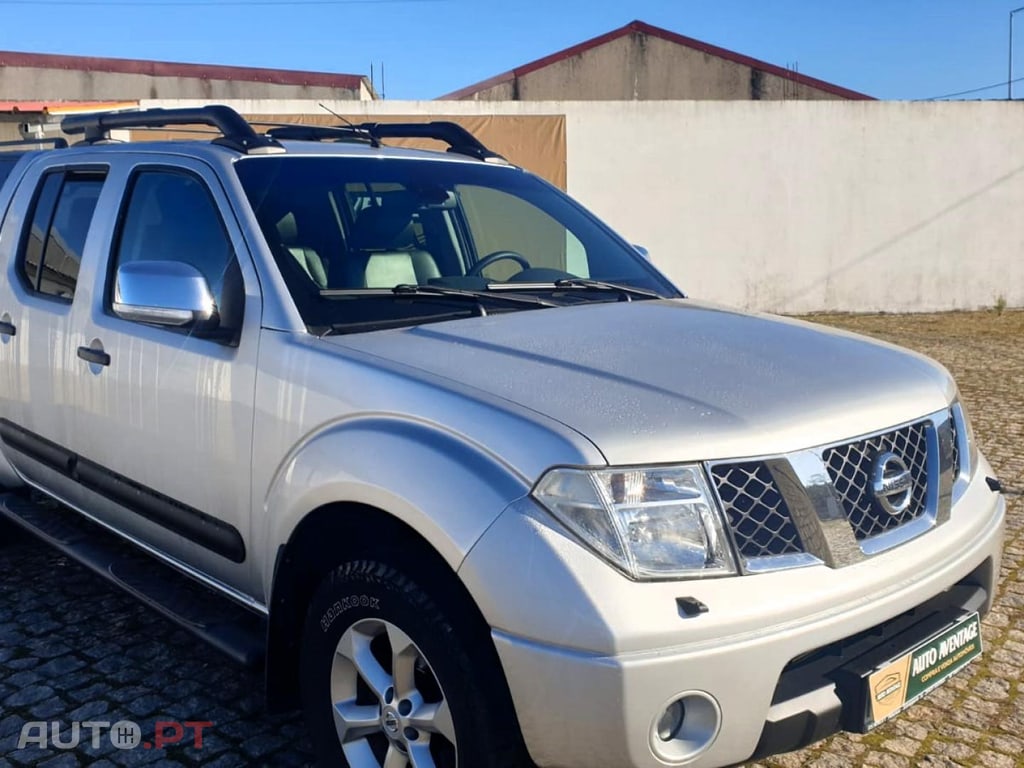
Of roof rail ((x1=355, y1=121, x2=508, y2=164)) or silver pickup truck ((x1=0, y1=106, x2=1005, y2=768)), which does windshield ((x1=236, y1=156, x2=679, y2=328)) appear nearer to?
silver pickup truck ((x1=0, y1=106, x2=1005, y2=768))

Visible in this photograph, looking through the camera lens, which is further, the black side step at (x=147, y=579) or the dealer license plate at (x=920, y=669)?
A: the black side step at (x=147, y=579)

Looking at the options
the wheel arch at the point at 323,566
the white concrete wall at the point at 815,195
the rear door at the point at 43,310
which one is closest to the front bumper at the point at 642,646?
the wheel arch at the point at 323,566

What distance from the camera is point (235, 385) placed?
2697mm

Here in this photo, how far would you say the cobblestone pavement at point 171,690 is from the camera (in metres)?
2.86

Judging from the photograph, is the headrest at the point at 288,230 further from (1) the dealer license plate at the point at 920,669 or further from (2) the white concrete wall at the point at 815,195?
(2) the white concrete wall at the point at 815,195

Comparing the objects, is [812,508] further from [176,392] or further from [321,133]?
[321,133]

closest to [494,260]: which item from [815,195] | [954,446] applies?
[954,446]

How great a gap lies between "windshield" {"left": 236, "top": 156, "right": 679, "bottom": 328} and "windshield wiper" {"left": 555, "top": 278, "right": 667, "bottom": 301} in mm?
24

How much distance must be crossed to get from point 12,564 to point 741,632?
153 inches

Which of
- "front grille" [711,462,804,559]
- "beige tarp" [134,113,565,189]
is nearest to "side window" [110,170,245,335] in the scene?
"front grille" [711,462,804,559]

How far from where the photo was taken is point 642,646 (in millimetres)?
1840

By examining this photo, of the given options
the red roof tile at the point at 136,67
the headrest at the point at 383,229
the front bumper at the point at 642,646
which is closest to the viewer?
the front bumper at the point at 642,646

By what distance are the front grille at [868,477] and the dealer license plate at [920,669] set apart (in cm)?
30

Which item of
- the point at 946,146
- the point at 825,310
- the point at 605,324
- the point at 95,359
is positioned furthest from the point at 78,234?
the point at 946,146
